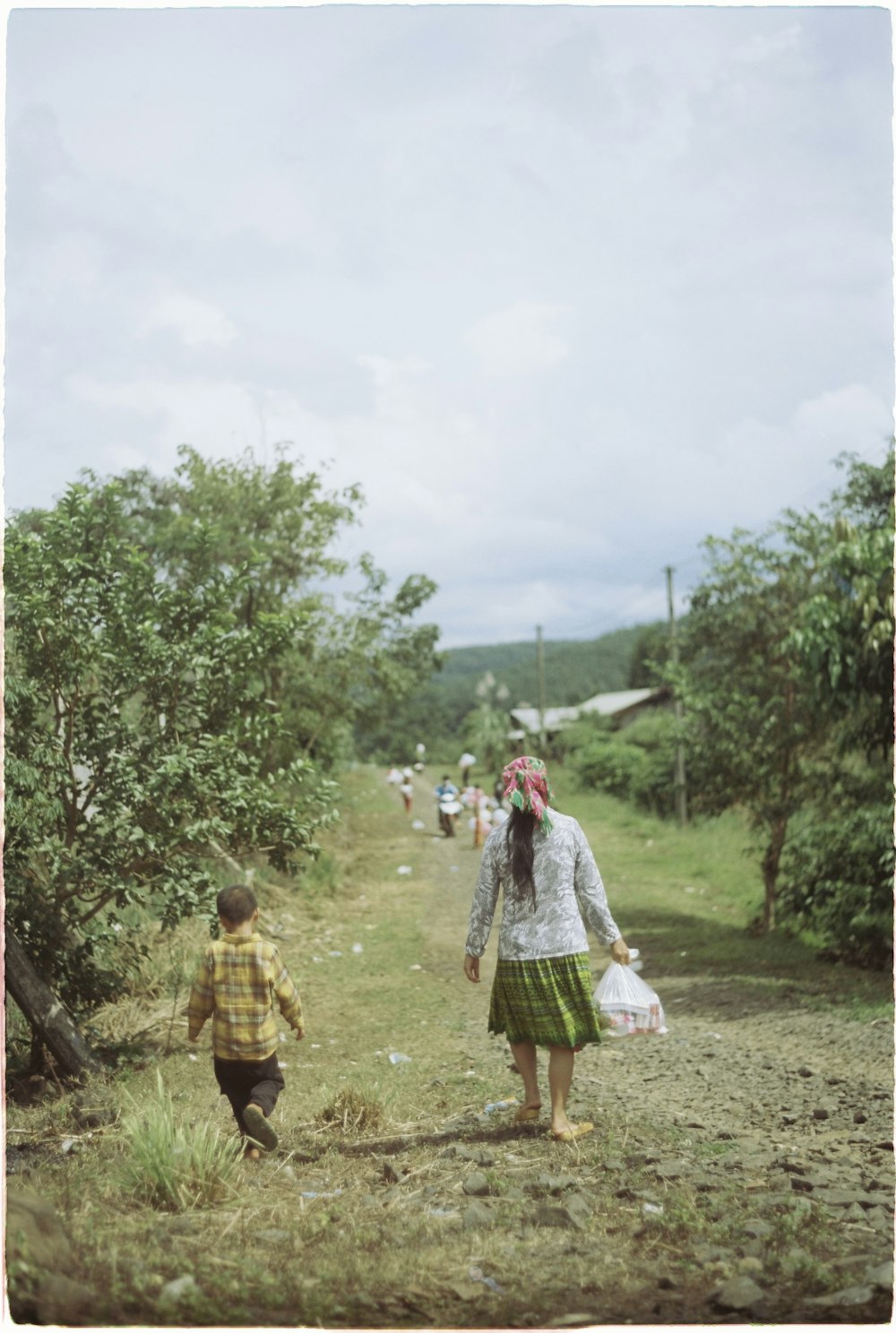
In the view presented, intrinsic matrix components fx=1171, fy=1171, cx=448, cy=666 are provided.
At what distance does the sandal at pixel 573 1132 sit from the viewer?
208 inches

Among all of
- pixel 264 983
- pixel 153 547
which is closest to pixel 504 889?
pixel 264 983

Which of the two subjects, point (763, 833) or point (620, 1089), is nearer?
point (620, 1089)

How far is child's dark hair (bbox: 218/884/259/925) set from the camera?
516 cm

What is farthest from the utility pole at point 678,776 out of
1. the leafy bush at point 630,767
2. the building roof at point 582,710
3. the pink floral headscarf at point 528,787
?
the pink floral headscarf at point 528,787

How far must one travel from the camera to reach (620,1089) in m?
6.70

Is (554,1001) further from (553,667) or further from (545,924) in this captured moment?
(553,667)

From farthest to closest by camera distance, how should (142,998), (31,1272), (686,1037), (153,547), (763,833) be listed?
(763,833)
(153,547)
(142,998)
(686,1037)
(31,1272)

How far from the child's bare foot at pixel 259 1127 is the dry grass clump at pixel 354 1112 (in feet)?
2.14

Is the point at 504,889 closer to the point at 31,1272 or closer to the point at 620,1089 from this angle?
the point at 620,1089

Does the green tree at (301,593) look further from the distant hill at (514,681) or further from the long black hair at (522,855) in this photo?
the distant hill at (514,681)

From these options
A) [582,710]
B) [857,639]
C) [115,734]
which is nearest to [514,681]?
[582,710]

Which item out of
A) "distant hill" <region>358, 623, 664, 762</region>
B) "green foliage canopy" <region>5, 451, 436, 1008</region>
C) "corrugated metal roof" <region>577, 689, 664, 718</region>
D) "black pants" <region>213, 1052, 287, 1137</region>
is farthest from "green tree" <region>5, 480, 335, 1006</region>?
"corrugated metal roof" <region>577, 689, 664, 718</region>

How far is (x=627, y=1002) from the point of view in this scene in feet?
17.6

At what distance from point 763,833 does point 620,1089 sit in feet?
26.3
